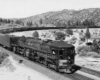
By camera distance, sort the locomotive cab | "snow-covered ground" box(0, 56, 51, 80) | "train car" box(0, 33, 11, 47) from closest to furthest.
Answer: "snow-covered ground" box(0, 56, 51, 80)
the locomotive cab
"train car" box(0, 33, 11, 47)

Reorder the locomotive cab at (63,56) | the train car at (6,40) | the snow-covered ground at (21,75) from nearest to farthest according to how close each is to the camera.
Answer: the snow-covered ground at (21,75)
the locomotive cab at (63,56)
the train car at (6,40)

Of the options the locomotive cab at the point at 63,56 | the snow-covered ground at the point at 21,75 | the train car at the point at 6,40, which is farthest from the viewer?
the train car at the point at 6,40

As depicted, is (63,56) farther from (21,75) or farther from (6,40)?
(6,40)

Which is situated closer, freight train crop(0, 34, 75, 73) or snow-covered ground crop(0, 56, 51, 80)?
snow-covered ground crop(0, 56, 51, 80)

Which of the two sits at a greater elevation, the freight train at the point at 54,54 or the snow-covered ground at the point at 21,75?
the freight train at the point at 54,54

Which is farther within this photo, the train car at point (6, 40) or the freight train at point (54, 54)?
the train car at point (6, 40)

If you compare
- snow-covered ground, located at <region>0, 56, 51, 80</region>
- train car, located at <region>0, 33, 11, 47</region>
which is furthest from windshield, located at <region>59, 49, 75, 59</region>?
train car, located at <region>0, 33, 11, 47</region>

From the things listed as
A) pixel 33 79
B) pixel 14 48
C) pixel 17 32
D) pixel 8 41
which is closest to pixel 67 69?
pixel 33 79

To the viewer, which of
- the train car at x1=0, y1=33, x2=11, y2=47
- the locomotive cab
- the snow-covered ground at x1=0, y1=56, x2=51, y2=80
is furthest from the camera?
the train car at x1=0, y1=33, x2=11, y2=47

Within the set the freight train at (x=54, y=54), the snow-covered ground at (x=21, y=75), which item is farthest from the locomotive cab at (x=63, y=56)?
the snow-covered ground at (x=21, y=75)

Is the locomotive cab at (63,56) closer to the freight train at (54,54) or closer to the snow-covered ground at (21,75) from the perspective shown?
the freight train at (54,54)

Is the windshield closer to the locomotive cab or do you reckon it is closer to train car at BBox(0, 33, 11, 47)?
the locomotive cab

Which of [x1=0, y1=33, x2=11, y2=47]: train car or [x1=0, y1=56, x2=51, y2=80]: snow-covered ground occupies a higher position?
[x1=0, y1=33, x2=11, y2=47]: train car

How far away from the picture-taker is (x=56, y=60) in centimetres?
1962
